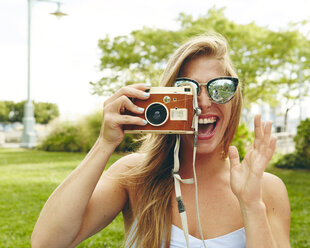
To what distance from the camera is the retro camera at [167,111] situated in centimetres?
164

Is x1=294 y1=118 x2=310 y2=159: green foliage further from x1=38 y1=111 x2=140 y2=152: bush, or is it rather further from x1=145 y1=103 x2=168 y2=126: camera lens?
x1=145 y1=103 x2=168 y2=126: camera lens

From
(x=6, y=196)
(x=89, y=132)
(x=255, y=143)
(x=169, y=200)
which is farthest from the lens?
(x=89, y=132)

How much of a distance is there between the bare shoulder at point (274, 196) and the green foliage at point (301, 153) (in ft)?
27.9

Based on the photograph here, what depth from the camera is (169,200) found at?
6.18 feet

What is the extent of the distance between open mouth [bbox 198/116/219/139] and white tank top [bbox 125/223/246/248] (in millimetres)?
460

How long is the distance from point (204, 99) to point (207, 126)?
0.49ft

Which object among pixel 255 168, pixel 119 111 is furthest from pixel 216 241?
pixel 119 111

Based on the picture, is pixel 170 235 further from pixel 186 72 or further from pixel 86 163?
pixel 186 72

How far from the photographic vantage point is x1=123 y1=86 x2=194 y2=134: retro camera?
64.4 inches

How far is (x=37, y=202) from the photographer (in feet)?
18.4

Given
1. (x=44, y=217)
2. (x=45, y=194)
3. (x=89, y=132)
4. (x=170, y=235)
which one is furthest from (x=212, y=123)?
(x=89, y=132)

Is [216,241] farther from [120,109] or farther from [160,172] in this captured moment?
[120,109]

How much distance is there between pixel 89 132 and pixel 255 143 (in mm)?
12843

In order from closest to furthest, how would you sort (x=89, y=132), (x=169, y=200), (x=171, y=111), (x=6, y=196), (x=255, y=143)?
(x=255, y=143) → (x=171, y=111) → (x=169, y=200) → (x=6, y=196) → (x=89, y=132)
